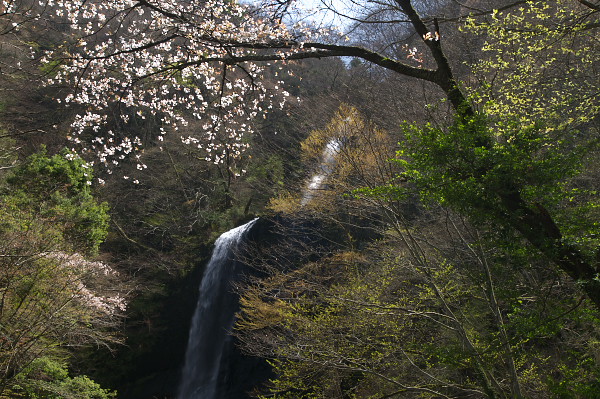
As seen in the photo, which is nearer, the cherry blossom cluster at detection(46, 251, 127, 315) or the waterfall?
the cherry blossom cluster at detection(46, 251, 127, 315)

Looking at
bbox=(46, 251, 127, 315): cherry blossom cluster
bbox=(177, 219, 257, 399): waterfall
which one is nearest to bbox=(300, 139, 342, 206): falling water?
bbox=(177, 219, 257, 399): waterfall

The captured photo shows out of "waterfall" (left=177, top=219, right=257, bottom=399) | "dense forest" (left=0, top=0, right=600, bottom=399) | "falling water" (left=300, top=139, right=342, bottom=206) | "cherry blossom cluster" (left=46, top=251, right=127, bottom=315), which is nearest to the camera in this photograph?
"dense forest" (left=0, top=0, right=600, bottom=399)

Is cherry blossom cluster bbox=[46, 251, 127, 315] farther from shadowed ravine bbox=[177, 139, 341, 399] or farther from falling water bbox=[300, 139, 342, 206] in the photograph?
falling water bbox=[300, 139, 342, 206]

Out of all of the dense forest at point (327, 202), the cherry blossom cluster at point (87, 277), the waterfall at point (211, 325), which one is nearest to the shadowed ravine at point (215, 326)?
the waterfall at point (211, 325)

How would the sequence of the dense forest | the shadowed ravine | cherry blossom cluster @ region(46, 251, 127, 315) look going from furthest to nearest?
the shadowed ravine < cherry blossom cluster @ region(46, 251, 127, 315) < the dense forest

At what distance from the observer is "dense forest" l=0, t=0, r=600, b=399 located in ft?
11.6

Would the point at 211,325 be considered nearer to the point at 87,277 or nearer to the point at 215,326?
the point at 215,326

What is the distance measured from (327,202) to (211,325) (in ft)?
26.7

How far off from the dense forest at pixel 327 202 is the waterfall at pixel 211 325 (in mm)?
601

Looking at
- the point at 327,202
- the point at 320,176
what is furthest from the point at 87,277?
the point at 320,176

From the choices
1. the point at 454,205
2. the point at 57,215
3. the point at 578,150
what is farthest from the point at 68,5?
the point at 57,215

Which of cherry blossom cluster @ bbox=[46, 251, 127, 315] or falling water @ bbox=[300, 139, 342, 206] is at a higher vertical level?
falling water @ bbox=[300, 139, 342, 206]

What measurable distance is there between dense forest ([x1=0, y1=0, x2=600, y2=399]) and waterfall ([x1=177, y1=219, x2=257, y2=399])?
60 centimetres

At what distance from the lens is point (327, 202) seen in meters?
11.7
